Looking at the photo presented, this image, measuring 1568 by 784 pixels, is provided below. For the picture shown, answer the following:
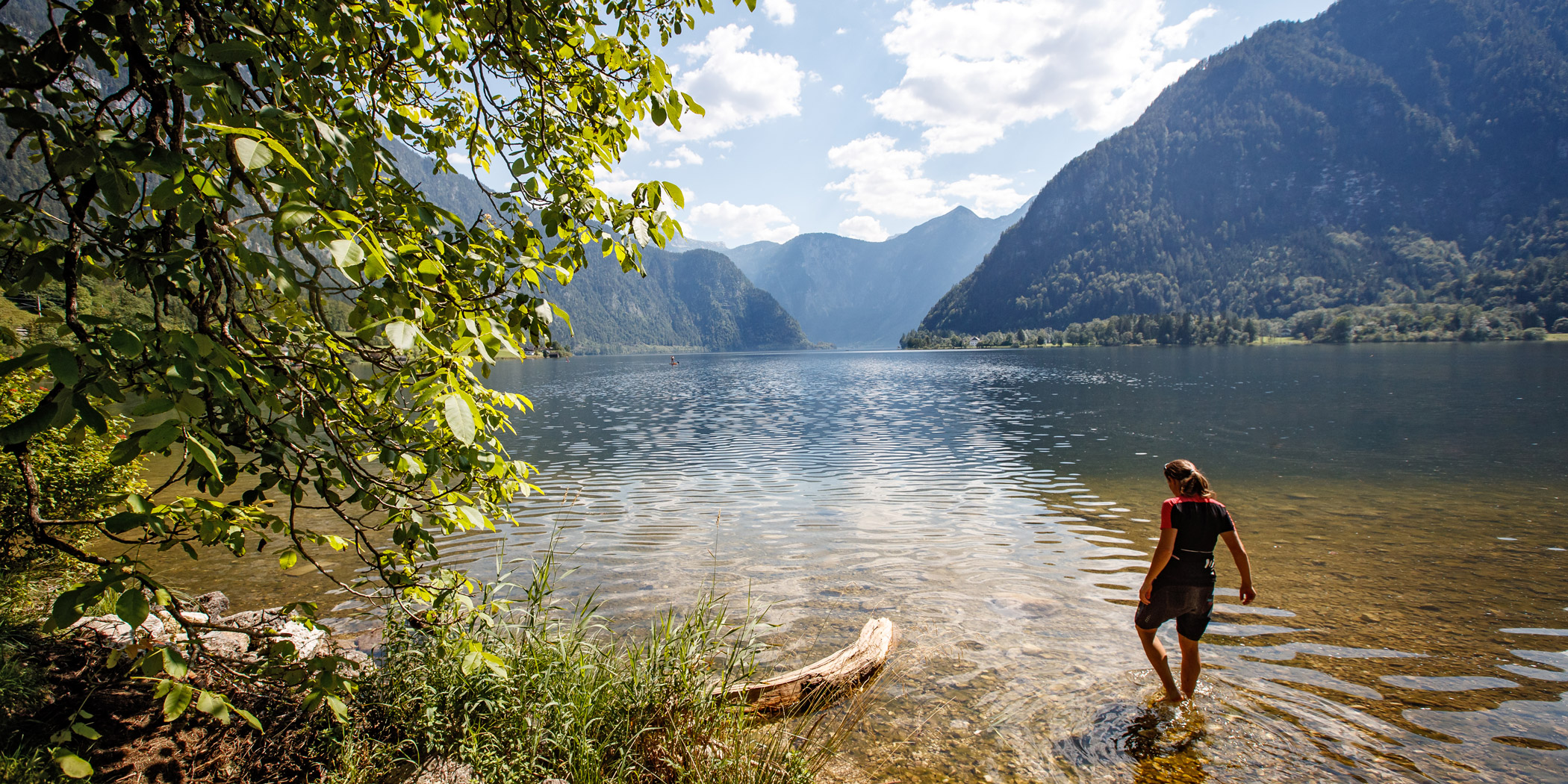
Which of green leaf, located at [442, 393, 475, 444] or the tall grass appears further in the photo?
the tall grass

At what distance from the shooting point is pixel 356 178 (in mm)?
2346

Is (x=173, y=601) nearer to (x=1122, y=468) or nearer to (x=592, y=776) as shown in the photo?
(x=592, y=776)

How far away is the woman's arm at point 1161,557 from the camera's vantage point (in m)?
6.27

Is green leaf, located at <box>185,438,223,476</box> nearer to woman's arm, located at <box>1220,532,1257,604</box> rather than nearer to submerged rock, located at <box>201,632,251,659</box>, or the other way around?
submerged rock, located at <box>201,632,251,659</box>

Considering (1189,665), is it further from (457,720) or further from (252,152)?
(252,152)

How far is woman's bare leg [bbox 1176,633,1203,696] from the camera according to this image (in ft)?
21.2

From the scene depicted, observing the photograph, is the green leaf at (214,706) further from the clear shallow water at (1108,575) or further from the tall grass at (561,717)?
the clear shallow water at (1108,575)

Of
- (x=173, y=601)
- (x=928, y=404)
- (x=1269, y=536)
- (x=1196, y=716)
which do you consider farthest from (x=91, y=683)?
(x=928, y=404)

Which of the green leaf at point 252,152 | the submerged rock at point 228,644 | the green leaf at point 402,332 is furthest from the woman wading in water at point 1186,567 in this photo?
the submerged rock at point 228,644

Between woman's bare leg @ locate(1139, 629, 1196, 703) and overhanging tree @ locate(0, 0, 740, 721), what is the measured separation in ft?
20.8

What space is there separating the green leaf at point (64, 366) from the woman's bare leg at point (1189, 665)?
26.0ft

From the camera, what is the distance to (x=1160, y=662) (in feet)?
21.6

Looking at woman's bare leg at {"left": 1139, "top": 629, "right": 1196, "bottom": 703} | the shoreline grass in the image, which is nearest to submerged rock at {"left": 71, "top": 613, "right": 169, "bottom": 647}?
the shoreline grass

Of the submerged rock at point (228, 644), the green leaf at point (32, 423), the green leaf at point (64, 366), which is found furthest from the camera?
the submerged rock at point (228, 644)
